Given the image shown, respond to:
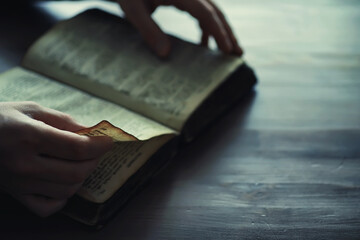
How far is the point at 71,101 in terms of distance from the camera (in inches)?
29.1

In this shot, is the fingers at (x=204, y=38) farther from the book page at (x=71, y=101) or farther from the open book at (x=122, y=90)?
the book page at (x=71, y=101)

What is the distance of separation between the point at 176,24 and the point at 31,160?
67cm

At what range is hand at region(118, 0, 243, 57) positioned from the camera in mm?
846

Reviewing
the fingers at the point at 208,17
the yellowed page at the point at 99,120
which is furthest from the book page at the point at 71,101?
the fingers at the point at 208,17

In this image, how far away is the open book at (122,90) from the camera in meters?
0.61

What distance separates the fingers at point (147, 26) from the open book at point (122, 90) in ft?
0.06

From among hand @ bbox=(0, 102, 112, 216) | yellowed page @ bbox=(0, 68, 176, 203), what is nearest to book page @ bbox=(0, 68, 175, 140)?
yellowed page @ bbox=(0, 68, 176, 203)

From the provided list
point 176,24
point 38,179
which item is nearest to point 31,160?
point 38,179

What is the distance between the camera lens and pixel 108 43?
88cm

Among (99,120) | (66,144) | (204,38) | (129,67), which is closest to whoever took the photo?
(66,144)

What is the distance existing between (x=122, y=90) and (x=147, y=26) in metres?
0.16

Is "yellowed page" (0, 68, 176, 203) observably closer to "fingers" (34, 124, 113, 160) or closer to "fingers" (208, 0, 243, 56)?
"fingers" (34, 124, 113, 160)

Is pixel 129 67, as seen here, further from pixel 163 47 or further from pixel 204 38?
pixel 204 38

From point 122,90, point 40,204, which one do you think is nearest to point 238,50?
point 122,90
